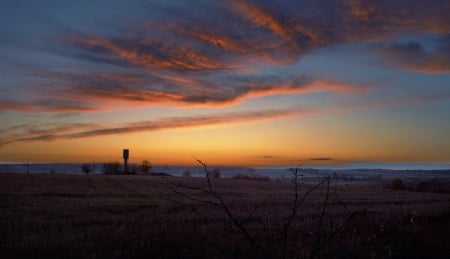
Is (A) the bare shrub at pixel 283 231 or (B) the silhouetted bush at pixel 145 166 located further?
(B) the silhouetted bush at pixel 145 166

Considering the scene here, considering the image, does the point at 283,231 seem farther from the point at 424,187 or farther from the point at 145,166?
the point at 145,166

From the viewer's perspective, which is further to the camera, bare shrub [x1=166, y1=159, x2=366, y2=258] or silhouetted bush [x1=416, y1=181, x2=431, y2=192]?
silhouetted bush [x1=416, y1=181, x2=431, y2=192]

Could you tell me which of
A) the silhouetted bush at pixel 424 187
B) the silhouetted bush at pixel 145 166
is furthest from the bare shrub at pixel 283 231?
the silhouetted bush at pixel 145 166

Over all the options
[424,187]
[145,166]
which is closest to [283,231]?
[424,187]

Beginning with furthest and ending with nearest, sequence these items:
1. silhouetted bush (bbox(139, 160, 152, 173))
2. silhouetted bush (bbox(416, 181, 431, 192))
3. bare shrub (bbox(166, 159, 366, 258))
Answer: silhouetted bush (bbox(139, 160, 152, 173)) → silhouetted bush (bbox(416, 181, 431, 192)) → bare shrub (bbox(166, 159, 366, 258))

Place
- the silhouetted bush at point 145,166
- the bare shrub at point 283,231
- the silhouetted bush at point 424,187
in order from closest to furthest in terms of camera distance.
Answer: the bare shrub at point 283,231
the silhouetted bush at point 424,187
the silhouetted bush at point 145,166

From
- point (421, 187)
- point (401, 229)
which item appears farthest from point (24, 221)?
point (421, 187)

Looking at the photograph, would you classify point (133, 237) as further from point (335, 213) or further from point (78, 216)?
point (335, 213)

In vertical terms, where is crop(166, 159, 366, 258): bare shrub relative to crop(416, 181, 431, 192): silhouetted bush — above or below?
above

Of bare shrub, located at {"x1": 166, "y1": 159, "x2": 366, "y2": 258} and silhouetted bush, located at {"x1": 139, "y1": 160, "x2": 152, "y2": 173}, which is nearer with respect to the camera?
bare shrub, located at {"x1": 166, "y1": 159, "x2": 366, "y2": 258}

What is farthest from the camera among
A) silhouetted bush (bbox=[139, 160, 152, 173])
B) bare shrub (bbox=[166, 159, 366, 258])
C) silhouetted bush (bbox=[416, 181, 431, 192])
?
silhouetted bush (bbox=[139, 160, 152, 173])

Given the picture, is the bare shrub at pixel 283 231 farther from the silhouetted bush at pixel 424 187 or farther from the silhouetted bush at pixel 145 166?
the silhouetted bush at pixel 145 166

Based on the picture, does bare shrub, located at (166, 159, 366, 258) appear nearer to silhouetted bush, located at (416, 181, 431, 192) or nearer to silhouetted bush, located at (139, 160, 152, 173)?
silhouetted bush, located at (416, 181, 431, 192)

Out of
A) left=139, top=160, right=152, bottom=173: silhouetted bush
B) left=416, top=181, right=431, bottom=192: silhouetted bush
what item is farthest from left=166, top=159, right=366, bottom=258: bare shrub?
left=139, top=160, right=152, bottom=173: silhouetted bush
